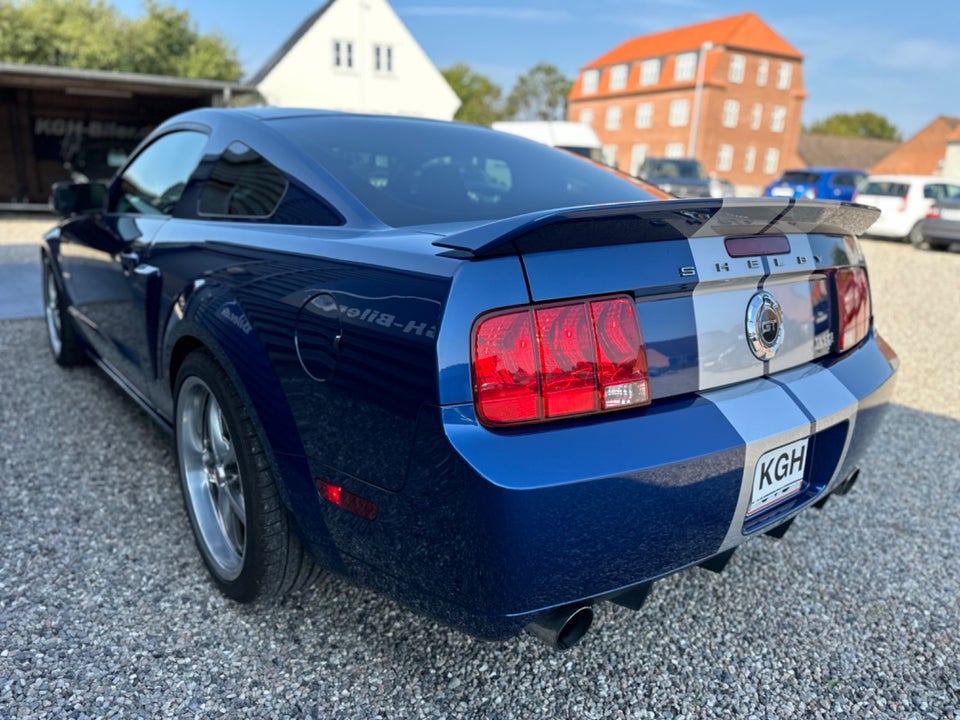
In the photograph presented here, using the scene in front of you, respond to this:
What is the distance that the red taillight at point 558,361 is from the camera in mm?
1420

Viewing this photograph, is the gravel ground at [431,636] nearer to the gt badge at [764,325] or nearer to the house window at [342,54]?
the gt badge at [764,325]

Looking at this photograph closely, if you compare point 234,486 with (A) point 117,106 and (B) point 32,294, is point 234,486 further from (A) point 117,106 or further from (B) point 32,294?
(A) point 117,106

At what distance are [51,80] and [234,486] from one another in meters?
16.1

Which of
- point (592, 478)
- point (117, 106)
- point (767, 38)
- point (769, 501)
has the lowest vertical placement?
point (769, 501)

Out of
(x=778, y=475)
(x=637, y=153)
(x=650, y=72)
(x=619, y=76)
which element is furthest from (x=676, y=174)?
(x=619, y=76)

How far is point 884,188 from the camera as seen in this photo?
16.5 metres

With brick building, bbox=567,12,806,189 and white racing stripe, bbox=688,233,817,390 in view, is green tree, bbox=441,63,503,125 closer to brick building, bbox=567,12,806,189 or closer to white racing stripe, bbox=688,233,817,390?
brick building, bbox=567,12,806,189

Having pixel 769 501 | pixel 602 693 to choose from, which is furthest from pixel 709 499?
pixel 602 693

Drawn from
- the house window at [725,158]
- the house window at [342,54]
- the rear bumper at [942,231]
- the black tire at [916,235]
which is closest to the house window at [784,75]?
the house window at [725,158]

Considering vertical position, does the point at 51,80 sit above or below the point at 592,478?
above

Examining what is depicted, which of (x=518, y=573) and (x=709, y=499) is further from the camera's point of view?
(x=709, y=499)

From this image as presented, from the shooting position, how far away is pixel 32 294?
7.08 m

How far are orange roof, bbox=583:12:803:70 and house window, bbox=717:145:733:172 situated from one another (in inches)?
256

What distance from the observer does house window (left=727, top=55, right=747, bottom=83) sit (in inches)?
1950
